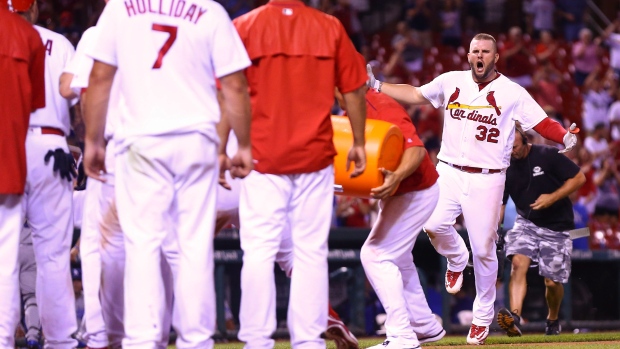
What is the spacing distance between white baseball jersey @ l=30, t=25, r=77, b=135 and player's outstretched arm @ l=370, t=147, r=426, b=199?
2.02m

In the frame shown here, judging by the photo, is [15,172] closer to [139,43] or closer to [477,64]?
[139,43]

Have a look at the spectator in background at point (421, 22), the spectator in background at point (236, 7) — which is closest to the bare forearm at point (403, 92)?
the spectator in background at point (236, 7)

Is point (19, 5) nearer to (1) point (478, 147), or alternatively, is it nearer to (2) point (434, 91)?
(2) point (434, 91)

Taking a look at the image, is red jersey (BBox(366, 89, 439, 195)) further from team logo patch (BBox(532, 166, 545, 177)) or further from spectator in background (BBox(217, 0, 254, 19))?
spectator in background (BBox(217, 0, 254, 19))

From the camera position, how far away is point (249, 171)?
541 centimetres

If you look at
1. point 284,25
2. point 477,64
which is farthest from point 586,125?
point 284,25

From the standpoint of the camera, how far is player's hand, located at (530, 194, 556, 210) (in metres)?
9.89

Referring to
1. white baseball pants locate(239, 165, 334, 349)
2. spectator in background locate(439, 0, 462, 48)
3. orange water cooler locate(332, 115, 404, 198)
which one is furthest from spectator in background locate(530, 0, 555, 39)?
white baseball pants locate(239, 165, 334, 349)

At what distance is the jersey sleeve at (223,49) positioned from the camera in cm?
526

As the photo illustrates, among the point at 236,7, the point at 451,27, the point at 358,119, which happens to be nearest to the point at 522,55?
the point at 451,27

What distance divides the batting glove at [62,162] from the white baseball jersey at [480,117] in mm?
3880

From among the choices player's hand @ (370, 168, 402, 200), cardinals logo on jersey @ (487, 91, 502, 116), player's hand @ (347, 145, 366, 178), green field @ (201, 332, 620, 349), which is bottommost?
green field @ (201, 332, 620, 349)

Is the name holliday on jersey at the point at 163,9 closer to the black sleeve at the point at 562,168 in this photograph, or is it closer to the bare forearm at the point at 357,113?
the bare forearm at the point at 357,113

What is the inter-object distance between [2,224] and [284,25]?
1.91 m
